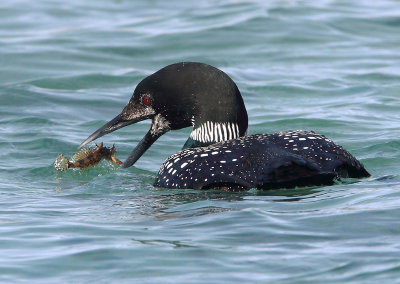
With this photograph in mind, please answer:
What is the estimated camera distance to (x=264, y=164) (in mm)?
6207

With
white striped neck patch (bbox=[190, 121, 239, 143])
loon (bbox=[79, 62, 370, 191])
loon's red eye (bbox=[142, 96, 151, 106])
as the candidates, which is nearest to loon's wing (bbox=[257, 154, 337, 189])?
loon (bbox=[79, 62, 370, 191])

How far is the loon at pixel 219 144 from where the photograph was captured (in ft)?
20.4

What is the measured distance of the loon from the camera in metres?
6.20

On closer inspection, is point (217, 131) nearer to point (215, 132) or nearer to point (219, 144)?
point (215, 132)

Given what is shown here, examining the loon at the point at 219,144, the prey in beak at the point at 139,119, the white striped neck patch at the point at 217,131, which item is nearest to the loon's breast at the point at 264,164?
the loon at the point at 219,144

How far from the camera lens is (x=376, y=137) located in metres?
9.05

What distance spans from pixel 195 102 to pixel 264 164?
106cm

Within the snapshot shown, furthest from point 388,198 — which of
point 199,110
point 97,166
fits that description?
point 97,166

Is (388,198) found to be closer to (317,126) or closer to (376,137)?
(376,137)

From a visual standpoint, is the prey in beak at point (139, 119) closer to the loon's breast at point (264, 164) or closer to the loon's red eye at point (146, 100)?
the loon's red eye at point (146, 100)

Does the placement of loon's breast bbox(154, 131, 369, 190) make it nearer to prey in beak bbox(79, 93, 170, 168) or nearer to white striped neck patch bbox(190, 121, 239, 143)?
white striped neck patch bbox(190, 121, 239, 143)

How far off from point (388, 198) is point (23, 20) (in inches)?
408

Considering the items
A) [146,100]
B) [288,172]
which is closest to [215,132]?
[146,100]

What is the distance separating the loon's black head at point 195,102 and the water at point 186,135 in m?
0.54
